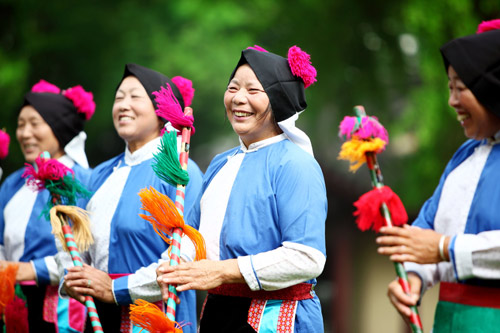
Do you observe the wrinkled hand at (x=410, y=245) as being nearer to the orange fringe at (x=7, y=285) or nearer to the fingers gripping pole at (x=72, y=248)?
the fingers gripping pole at (x=72, y=248)

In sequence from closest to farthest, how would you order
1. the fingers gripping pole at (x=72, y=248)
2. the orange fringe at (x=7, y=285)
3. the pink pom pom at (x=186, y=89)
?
1. the fingers gripping pole at (x=72, y=248)
2. the pink pom pom at (x=186, y=89)
3. the orange fringe at (x=7, y=285)

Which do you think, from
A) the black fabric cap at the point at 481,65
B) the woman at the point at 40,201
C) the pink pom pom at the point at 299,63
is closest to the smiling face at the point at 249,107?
the pink pom pom at the point at 299,63

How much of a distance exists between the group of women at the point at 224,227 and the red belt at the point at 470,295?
54cm

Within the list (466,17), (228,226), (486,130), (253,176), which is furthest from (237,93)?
(466,17)

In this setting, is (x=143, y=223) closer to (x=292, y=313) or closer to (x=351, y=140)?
(x=292, y=313)

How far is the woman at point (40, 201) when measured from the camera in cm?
457

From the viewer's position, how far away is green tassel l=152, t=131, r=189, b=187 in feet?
10.8

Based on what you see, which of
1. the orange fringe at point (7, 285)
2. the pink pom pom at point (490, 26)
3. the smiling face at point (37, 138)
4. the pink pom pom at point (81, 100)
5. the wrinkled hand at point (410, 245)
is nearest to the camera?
the wrinkled hand at point (410, 245)

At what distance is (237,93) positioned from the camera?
3367 mm

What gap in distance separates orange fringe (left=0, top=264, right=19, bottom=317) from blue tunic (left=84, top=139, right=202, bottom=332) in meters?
0.67

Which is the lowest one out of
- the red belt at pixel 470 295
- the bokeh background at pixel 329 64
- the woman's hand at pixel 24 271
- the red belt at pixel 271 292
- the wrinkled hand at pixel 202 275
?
the red belt at pixel 470 295

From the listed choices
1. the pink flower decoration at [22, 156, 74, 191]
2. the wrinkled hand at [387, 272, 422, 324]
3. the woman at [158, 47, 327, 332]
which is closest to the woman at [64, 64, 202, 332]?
the pink flower decoration at [22, 156, 74, 191]

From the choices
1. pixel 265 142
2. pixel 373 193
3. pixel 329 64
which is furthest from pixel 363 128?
pixel 329 64

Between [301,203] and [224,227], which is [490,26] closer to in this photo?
[301,203]
